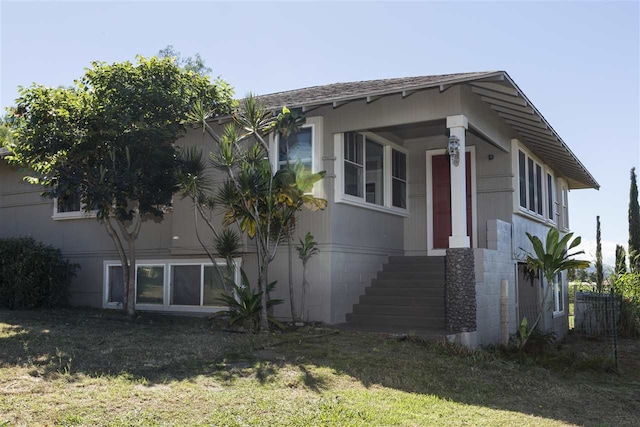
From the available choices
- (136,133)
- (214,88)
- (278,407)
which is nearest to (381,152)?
(214,88)

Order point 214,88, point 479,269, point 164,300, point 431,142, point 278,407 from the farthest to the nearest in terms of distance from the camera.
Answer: point 431,142 < point 164,300 < point 214,88 < point 479,269 < point 278,407

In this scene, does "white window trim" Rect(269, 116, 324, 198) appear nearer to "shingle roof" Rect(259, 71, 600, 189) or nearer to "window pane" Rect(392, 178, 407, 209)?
"shingle roof" Rect(259, 71, 600, 189)

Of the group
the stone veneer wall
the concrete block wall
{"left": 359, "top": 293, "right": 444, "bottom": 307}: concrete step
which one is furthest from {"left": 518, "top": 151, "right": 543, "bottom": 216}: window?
the stone veneer wall

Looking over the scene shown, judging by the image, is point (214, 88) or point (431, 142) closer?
point (214, 88)

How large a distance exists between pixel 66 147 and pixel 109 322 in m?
3.28

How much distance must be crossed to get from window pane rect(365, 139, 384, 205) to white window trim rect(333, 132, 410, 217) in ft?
0.32

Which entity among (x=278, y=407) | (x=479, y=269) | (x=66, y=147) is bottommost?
(x=278, y=407)

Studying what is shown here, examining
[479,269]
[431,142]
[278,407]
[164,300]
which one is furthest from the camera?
[431,142]

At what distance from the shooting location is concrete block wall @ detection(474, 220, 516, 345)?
10.8 m

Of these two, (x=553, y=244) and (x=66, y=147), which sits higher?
(x=66, y=147)

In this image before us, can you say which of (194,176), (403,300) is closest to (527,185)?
(403,300)

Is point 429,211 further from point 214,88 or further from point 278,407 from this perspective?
point 278,407

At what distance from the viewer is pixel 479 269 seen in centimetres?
1081

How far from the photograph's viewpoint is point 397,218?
47.3ft
